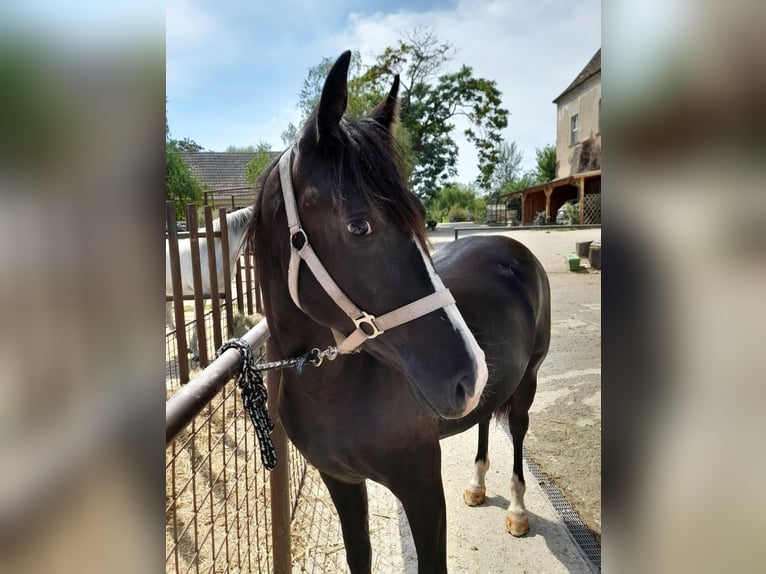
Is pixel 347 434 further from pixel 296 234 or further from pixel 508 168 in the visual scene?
pixel 508 168

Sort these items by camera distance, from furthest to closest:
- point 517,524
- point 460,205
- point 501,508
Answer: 1. point 460,205
2. point 501,508
3. point 517,524

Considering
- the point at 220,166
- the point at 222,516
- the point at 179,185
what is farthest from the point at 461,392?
the point at 220,166

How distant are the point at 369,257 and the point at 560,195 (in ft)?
91.6

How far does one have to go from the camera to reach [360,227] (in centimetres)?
120

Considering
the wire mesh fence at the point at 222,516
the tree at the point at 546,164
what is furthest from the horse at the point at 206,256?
the tree at the point at 546,164

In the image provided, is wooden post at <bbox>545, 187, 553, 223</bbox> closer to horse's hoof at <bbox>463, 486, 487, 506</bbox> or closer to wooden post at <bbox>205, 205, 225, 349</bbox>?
wooden post at <bbox>205, 205, 225, 349</bbox>

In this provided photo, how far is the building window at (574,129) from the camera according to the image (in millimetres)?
25062

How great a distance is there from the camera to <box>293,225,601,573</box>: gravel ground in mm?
2363

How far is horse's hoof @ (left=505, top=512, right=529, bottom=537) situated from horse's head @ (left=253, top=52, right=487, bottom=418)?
1.75 meters

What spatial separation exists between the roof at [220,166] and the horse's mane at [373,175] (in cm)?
2550

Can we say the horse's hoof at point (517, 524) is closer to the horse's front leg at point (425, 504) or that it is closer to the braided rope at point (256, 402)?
the horse's front leg at point (425, 504)

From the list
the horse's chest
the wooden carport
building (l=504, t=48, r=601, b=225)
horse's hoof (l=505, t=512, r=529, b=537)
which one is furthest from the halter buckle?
building (l=504, t=48, r=601, b=225)
